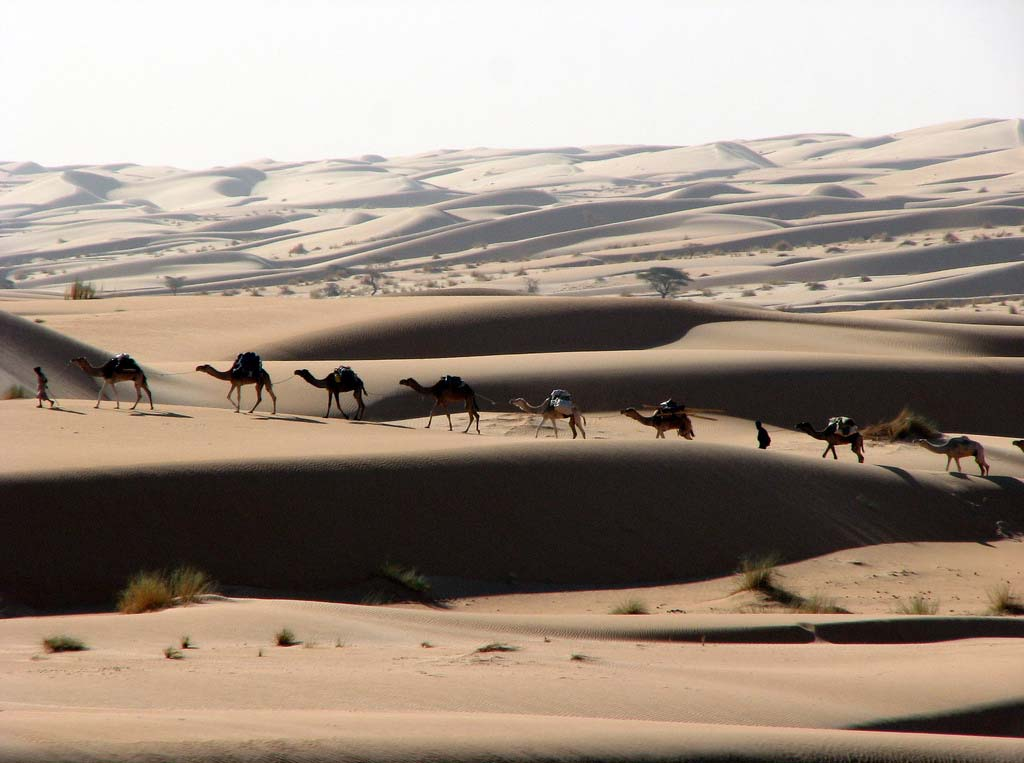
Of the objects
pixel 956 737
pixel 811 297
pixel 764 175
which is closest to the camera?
pixel 956 737

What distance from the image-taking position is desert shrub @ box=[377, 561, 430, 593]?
12914 millimetres

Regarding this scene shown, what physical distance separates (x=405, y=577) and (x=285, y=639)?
3.48 metres

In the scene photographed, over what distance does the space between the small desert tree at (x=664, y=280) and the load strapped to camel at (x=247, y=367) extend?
4168 centimetres

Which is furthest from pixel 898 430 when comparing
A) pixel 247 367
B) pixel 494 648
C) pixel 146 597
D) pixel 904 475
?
pixel 146 597

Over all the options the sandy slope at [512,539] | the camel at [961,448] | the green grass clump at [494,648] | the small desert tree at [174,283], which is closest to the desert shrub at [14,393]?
the sandy slope at [512,539]

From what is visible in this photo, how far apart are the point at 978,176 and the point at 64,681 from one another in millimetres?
124577

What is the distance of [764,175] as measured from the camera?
142250mm

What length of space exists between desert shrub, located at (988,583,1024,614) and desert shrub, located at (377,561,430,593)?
20.3ft

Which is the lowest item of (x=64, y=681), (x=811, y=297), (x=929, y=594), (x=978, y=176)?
(x=929, y=594)

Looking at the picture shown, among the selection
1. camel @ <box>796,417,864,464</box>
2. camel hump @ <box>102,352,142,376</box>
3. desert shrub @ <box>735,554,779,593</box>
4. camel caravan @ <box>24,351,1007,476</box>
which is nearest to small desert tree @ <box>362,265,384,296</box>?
camel caravan @ <box>24,351,1007,476</box>

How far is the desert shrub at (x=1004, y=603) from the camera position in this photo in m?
13.3

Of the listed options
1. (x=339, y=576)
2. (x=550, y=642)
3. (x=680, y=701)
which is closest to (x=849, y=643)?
(x=550, y=642)

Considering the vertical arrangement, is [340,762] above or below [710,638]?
above

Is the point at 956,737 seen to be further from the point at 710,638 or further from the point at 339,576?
the point at 339,576
